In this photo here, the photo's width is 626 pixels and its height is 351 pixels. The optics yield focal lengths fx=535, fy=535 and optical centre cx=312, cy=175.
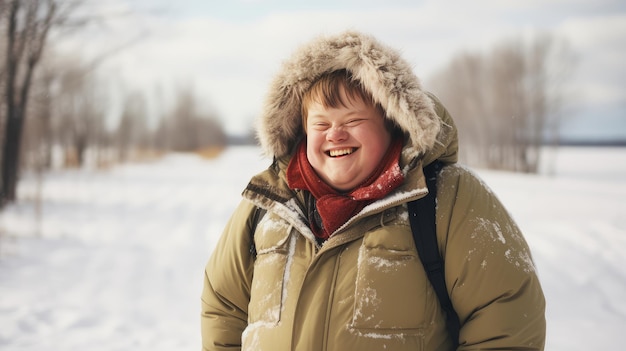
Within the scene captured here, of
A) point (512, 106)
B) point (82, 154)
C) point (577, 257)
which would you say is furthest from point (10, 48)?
point (512, 106)

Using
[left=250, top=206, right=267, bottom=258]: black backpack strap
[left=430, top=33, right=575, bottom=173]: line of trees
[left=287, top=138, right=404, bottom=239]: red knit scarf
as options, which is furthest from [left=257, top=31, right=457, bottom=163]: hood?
[left=430, top=33, right=575, bottom=173]: line of trees

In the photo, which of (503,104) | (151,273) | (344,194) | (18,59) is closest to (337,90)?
(344,194)

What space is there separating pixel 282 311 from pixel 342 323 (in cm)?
22

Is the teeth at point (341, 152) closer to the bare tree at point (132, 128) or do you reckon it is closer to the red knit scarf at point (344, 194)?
the red knit scarf at point (344, 194)

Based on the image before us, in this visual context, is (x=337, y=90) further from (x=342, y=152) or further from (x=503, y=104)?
(x=503, y=104)

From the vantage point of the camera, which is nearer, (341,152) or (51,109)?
(341,152)

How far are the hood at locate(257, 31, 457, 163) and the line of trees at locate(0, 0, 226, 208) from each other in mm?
9890

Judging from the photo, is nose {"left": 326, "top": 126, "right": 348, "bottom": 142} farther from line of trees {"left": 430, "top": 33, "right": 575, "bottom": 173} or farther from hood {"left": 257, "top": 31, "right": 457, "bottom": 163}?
line of trees {"left": 430, "top": 33, "right": 575, "bottom": 173}

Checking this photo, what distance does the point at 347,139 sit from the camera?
1804mm

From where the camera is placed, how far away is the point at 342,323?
1682 mm

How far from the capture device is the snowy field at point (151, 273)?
4.31m

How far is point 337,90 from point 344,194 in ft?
1.20

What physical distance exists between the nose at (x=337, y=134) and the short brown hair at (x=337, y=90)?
0.09 meters

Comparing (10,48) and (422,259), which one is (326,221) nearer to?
(422,259)
